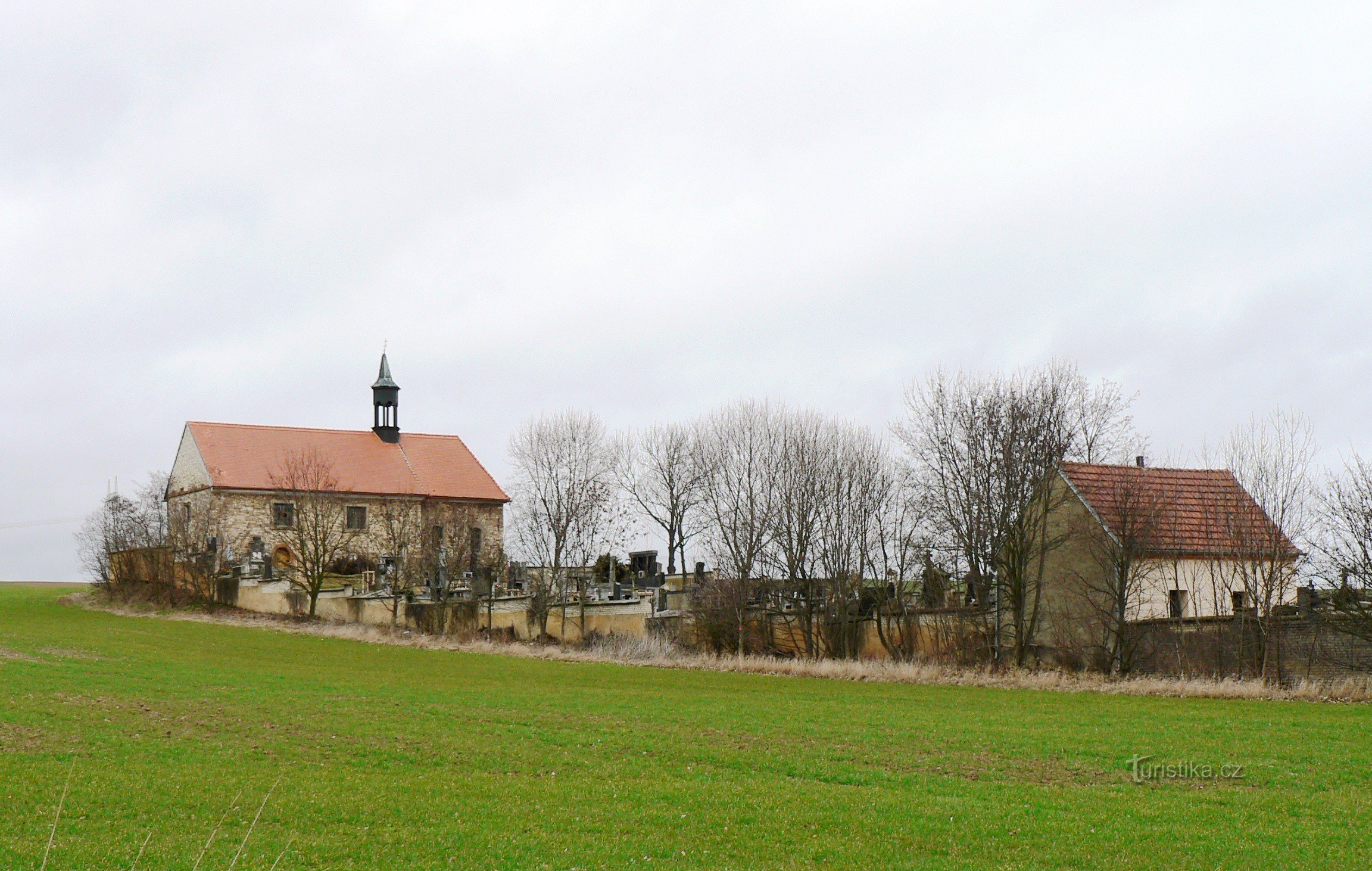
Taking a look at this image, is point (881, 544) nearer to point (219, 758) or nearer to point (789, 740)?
point (789, 740)

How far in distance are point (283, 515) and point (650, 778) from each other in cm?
5420

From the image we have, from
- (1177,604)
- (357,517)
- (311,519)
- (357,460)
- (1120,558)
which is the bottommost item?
(1177,604)

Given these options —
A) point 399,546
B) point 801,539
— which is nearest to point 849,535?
point 801,539

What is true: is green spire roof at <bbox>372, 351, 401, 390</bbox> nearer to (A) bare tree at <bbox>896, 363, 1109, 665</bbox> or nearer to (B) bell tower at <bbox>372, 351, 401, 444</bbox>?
(B) bell tower at <bbox>372, 351, 401, 444</bbox>

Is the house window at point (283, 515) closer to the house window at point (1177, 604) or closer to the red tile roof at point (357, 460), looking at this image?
the red tile roof at point (357, 460)

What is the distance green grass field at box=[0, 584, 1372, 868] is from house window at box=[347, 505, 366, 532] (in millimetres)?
42917

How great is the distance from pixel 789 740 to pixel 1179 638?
19566 millimetres

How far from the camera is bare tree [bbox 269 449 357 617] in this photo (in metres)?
51.3

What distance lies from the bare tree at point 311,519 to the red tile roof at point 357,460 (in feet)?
3.47

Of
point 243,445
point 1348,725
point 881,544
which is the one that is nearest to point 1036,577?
point 881,544

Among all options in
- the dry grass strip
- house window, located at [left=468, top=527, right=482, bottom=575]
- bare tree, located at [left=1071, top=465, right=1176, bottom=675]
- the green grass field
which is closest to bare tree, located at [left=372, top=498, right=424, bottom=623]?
house window, located at [left=468, top=527, right=482, bottom=575]

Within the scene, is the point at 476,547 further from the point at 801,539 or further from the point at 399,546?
the point at 801,539

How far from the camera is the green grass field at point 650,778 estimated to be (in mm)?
10664

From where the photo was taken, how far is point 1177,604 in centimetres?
3416
